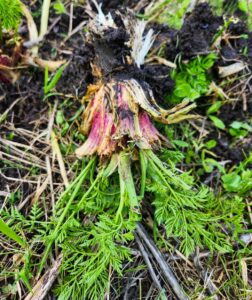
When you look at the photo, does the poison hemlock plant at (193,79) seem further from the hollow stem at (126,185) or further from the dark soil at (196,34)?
the hollow stem at (126,185)

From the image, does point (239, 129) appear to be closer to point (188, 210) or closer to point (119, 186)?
point (188, 210)

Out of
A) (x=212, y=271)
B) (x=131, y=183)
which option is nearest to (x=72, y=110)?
(x=131, y=183)

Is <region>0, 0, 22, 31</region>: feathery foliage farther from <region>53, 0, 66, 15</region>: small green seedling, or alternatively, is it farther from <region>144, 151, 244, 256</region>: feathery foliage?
<region>144, 151, 244, 256</region>: feathery foliage

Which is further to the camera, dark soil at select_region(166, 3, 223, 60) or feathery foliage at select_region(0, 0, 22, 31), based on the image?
dark soil at select_region(166, 3, 223, 60)

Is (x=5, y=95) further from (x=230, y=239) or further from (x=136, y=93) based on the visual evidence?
(x=230, y=239)

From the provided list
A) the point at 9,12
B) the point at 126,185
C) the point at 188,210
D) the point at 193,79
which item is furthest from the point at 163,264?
the point at 9,12

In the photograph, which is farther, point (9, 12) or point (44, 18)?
point (44, 18)

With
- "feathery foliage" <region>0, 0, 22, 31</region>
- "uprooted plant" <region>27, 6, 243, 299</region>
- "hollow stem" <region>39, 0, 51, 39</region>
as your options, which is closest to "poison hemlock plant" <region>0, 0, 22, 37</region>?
"feathery foliage" <region>0, 0, 22, 31</region>

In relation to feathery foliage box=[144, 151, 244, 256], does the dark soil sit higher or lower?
higher
